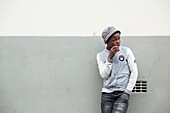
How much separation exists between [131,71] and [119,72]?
0.57 feet

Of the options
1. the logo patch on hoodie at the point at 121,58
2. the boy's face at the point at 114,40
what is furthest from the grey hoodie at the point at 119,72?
the boy's face at the point at 114,40

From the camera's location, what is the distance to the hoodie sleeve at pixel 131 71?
12.5ft

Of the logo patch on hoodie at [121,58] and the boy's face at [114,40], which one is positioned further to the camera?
the logo patch on hoodie at [121,58]

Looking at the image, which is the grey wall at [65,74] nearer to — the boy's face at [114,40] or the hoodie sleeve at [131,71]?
the hoodie sleeve at [131,71]

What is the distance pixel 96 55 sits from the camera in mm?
A: 4238

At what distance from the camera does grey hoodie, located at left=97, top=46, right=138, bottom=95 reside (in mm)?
3830

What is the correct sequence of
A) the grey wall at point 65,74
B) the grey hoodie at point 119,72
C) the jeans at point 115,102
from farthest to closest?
the grey wall at point 65,74 → the grey hoodie at point 119,72 → the jeans at point 115,102
